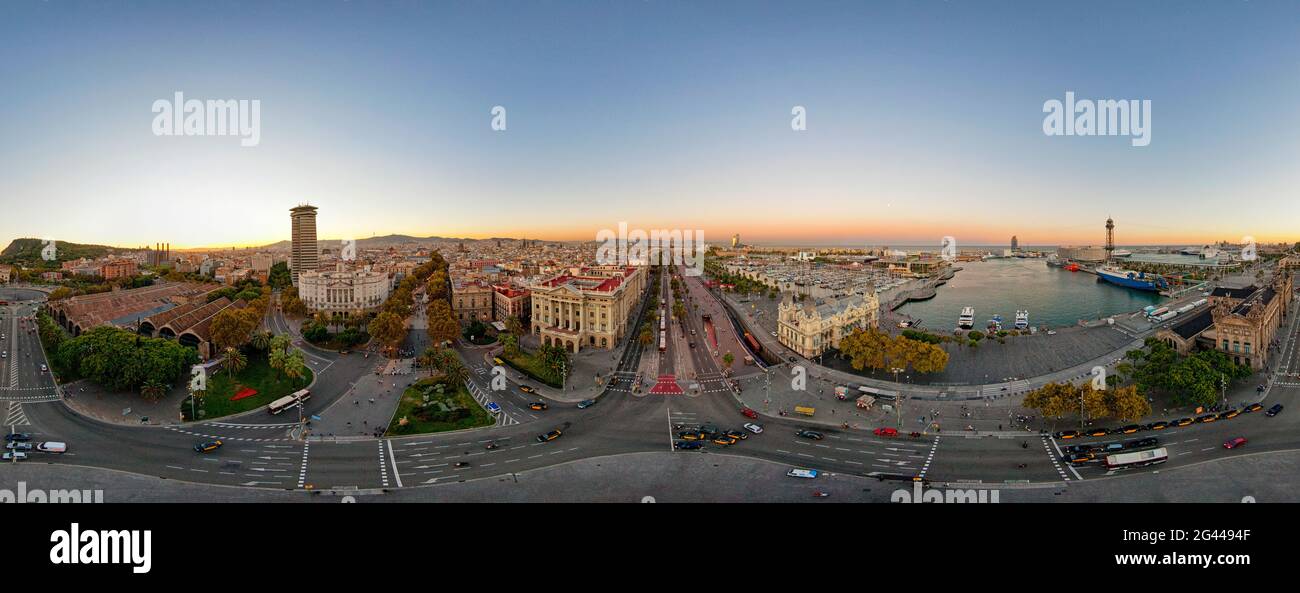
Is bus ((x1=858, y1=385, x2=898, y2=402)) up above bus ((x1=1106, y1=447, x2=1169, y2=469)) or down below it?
above

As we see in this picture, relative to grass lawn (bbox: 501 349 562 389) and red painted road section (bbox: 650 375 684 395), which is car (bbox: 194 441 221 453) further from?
red painted road section (bbox: 650 375 684 395)

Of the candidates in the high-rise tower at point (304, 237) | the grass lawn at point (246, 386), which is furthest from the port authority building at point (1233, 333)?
the high-rise tower at point (304, 237)

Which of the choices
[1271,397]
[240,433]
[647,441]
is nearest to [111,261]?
[240,433]

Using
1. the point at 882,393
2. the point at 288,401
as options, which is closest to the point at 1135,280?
the point at 882,393

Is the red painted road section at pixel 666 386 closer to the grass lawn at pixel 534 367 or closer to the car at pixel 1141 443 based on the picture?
the grass lawn at pixel 534 367

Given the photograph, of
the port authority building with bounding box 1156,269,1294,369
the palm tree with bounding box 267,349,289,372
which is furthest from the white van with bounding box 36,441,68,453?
the port authority building with bounding box 1156,269,1294,369
